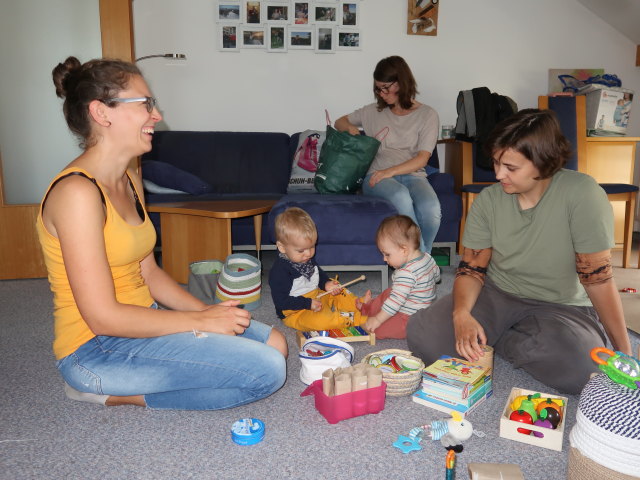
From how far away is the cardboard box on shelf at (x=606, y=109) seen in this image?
3.77 m

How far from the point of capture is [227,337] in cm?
152

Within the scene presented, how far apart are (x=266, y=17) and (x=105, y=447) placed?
3.36 meters

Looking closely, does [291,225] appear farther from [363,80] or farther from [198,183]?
[363,80]

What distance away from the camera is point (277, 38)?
4074 mm

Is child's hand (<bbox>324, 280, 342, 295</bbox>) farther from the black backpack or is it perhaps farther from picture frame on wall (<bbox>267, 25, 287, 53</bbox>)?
picture frame on wall (<bbox>267, 25, 287, 53</bbox>)

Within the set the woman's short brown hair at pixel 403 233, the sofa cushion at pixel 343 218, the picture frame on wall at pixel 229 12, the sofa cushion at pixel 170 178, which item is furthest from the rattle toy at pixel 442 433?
the picture frame on wall at pixel 229 12

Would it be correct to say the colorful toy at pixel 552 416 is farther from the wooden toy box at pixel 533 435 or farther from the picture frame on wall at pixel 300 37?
the picture frame on wall at pixel 300 37

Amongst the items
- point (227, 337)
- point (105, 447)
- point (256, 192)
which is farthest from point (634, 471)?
point (256, 192)


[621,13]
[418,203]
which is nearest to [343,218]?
[418,203]

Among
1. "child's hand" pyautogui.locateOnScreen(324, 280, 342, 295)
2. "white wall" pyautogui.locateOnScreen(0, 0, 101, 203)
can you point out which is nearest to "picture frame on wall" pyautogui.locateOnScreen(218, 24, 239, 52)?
"white wall" pyautogui.locateOnScreen(0, 0, 101, 203)

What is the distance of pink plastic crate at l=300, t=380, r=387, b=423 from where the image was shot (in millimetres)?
1504

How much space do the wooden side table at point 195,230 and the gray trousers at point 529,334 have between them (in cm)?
124

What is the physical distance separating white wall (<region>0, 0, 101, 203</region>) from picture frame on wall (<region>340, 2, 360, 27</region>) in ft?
5.77

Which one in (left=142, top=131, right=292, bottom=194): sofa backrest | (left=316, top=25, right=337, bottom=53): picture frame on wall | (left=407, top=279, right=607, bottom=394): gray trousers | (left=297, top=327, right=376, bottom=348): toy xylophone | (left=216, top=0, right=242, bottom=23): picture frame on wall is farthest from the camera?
(left=316, top=25, right=337, bottom=53): picture frame on wall
